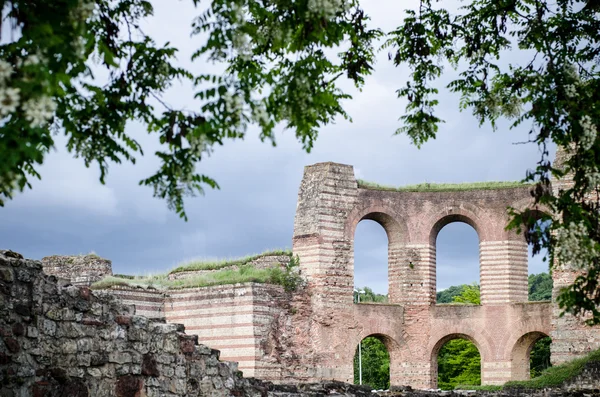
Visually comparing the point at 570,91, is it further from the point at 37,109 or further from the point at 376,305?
the point at 376,305

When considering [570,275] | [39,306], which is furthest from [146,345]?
[570,275]

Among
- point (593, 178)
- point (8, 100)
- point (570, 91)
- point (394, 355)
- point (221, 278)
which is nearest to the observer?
point (8, 100)

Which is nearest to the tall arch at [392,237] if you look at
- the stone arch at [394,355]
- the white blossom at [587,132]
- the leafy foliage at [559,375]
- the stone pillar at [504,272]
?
the stone arch at [394,355]

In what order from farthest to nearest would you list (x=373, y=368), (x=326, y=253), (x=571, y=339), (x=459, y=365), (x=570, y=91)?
(x=373, y=368) → (x=459, y=365) → (x=326, y=253) → (x=571, y=339) → (x=570, y=91)

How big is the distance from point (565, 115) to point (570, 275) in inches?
872

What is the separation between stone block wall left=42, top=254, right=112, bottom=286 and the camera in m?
32.8

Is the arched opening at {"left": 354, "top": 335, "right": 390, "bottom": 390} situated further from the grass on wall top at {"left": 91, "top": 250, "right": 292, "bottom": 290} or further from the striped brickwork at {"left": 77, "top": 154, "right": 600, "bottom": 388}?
the grass on wall top at {"left": 91, "top": 250, "right": 292, "bottom": 290}

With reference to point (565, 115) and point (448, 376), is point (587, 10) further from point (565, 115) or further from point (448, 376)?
point (448, 376)

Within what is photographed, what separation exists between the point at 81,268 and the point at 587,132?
88.5 feet

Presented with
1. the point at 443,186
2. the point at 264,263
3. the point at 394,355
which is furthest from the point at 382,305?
the point at 443,186

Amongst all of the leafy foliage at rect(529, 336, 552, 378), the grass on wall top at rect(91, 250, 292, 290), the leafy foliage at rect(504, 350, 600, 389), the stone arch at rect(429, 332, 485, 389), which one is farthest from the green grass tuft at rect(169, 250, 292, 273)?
the leafy foliage at rect(529, 336, 552, 378)

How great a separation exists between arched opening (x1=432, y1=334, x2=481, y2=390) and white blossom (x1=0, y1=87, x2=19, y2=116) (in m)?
41.2

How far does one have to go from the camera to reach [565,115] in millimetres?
9430

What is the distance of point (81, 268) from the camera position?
33219 millimetres
